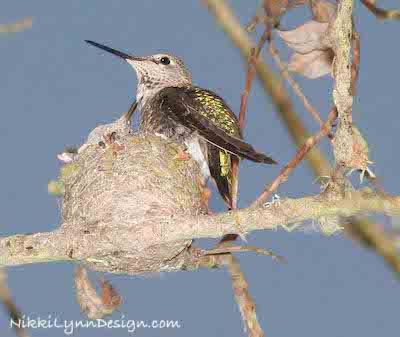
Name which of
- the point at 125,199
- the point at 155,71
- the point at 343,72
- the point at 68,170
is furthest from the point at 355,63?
the point at 155,71

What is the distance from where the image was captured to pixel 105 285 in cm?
364

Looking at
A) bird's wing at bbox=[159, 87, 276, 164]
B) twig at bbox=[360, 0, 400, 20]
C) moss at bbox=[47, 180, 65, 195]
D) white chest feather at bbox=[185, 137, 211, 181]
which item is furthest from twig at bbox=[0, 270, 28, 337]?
twig at bbox=[360, 0, 400, 20]

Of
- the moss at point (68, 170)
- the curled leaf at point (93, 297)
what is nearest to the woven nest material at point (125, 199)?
the moss at point (68, 170)

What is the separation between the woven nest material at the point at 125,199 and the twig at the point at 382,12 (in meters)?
1.29

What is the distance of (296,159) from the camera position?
2.59 meters

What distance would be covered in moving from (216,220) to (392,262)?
85 cm

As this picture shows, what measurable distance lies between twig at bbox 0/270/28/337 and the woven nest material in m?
0.44

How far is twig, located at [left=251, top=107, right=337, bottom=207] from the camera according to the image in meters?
2.45

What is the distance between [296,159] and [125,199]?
49.7 inches

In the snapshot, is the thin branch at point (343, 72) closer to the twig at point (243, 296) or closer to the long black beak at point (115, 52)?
the twig at point (243, 296)

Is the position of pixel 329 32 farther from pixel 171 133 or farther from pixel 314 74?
pixel 171 133

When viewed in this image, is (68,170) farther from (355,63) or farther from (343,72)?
(343,72)

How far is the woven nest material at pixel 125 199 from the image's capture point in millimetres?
3359

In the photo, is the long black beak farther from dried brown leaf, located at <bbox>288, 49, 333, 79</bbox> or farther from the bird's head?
dried brown leaf, located at <bbox>288, 49, 333, 79</bbox>
